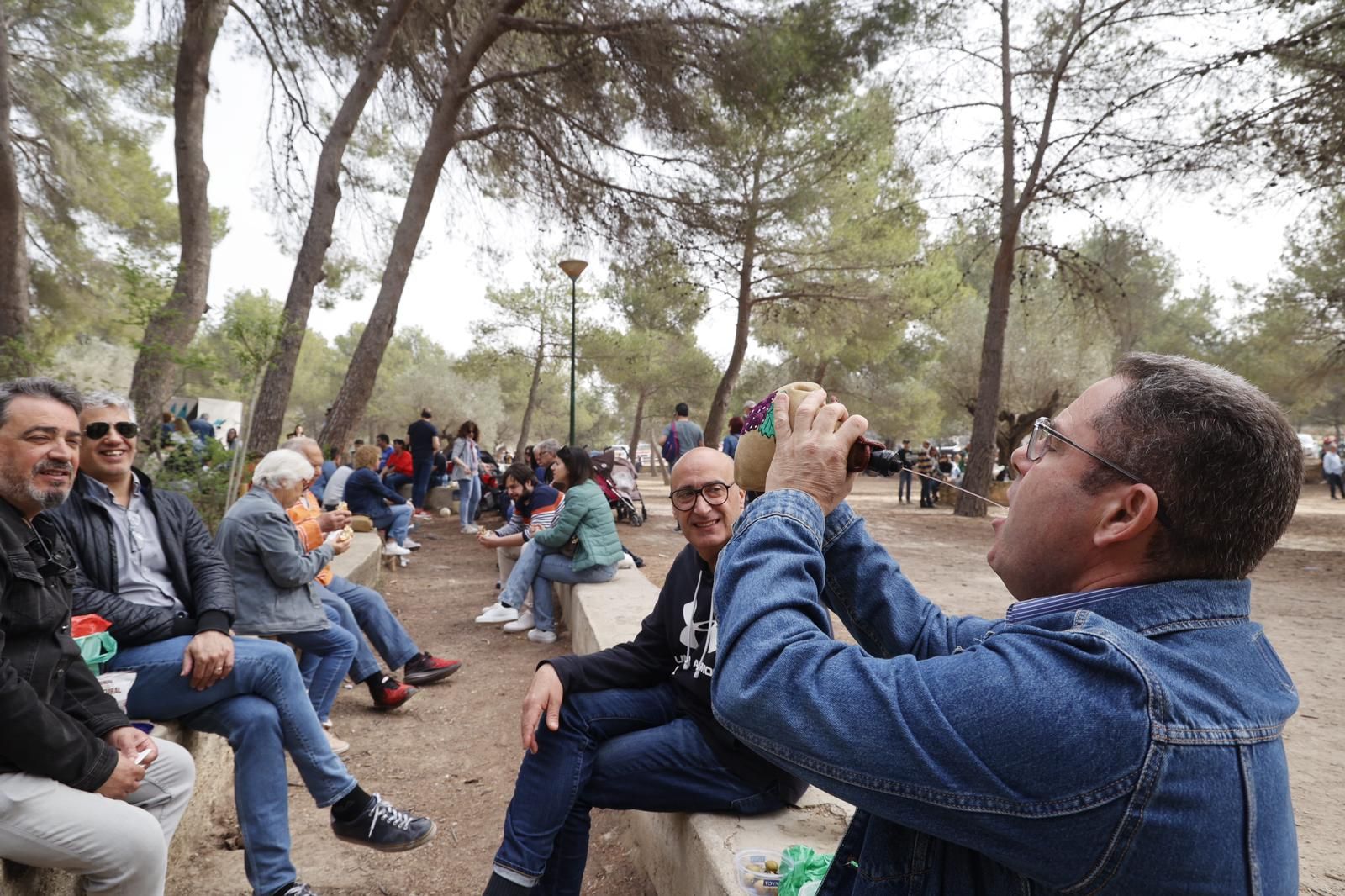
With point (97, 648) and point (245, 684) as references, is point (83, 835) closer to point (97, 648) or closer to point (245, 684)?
point (97, 648)

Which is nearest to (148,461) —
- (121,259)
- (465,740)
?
(121,259)

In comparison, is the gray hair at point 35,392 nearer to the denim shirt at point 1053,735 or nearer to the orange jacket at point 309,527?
the orange jacket at point 309,527

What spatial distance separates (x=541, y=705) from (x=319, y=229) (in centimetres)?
800

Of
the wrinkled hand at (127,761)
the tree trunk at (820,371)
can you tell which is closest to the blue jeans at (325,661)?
the wrinkled hand at (127,761)

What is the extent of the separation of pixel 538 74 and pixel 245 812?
Result: 912 centimetres

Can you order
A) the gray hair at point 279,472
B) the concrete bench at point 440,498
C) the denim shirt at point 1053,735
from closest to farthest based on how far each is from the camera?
the denim shirt at point 1053,735
the gray hair at point 279,472
the concrete bench at point 440,498

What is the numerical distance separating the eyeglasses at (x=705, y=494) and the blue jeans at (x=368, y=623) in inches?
97.0

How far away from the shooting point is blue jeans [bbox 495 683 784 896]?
6.62 feet

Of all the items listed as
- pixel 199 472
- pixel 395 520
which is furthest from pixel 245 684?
pixel 395 520

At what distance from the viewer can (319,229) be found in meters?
8.52

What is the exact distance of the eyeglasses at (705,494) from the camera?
8.30ft

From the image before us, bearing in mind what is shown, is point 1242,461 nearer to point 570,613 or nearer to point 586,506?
point 586,506

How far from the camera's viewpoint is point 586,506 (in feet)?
17.4

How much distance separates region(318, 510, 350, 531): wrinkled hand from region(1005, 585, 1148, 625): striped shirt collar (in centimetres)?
376
